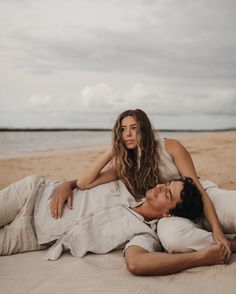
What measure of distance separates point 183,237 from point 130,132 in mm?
861

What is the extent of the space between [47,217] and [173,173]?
34.7 inches

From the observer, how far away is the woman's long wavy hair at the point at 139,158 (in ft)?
8.84

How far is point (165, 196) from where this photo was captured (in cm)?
241

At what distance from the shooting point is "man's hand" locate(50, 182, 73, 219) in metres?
2.54

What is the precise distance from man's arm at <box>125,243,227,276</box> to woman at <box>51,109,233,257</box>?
633 millimetres

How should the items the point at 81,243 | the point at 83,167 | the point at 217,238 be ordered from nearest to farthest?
the point at 217,238, the point at 81,243, the point at 83,167

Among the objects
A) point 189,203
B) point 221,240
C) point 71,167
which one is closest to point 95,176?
point 189,203

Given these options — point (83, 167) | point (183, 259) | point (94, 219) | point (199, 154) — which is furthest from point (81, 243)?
point (199, 154)

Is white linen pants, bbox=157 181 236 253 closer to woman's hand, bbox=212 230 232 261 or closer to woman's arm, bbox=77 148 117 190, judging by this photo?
woman's hand, bbox=212 230 232 261

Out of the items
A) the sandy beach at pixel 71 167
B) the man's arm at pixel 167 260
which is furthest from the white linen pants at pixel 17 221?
the sandy beach at pixel 71 167

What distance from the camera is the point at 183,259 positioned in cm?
205

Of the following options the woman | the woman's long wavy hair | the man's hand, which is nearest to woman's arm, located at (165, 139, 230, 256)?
the woman

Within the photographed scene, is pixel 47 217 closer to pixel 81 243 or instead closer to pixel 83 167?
pixel 81 243

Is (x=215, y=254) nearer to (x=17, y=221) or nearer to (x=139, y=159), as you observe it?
(x=139, y=159)
